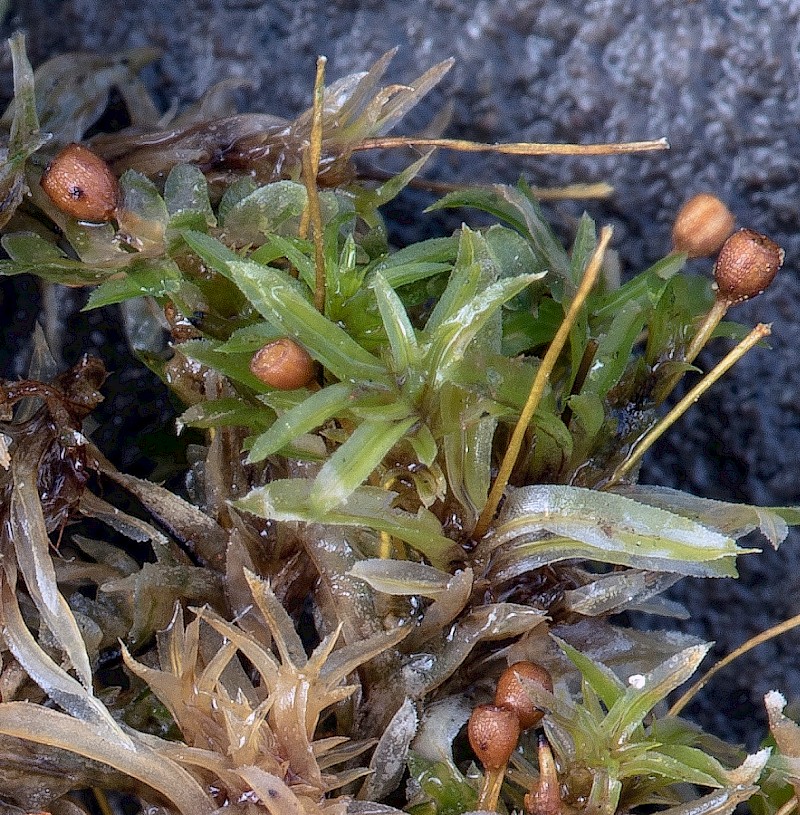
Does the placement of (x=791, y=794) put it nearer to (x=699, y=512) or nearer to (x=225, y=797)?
(x=699, y=512)

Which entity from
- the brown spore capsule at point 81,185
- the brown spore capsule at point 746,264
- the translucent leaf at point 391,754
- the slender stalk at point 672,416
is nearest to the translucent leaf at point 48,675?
the translucent leaf at point 391,754

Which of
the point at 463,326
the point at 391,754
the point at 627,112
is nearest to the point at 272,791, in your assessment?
the point at 391,754

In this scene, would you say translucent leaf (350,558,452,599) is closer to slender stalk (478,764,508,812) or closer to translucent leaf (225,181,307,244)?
slender stalk (478,764,508,812)

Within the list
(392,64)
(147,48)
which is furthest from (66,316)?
(392,64)

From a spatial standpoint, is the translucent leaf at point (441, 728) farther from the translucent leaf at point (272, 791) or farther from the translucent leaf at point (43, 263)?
the translucent leaf at point (43, 263)

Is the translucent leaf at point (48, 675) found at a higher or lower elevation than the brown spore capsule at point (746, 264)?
lower

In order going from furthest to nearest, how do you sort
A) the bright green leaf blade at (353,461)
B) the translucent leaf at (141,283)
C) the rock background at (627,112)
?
the rock background at (627,112)
the translucent leaf at (141,283)
the bright green leaf blade at (353,461)

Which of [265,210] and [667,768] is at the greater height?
[265,210]

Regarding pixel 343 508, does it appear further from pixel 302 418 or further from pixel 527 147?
pixel 527 147
